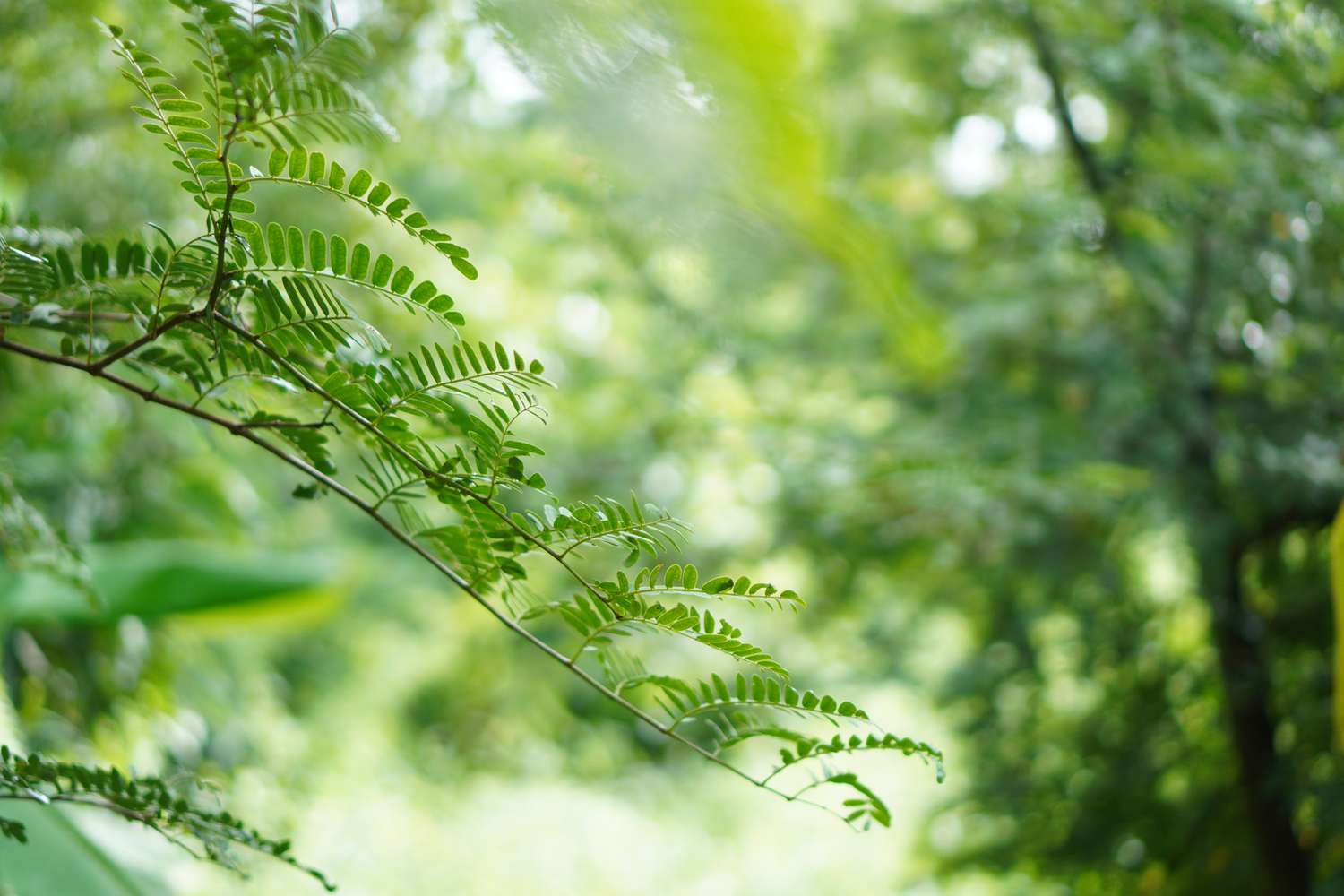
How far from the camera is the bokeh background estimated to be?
4.06ft

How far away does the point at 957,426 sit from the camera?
1842mm

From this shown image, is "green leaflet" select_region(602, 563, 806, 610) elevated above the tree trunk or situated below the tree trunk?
below

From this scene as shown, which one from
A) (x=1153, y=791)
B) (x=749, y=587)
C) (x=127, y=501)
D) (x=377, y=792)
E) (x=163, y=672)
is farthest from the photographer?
(x=377, y=792)

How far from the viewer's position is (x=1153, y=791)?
1.80m

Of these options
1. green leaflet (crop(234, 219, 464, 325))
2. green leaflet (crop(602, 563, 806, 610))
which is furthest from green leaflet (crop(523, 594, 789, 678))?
green leaflet (crop(234, 219, 464, 325))

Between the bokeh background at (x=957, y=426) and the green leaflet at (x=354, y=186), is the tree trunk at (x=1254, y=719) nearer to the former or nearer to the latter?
the bokeh background at (x=957, y=426)

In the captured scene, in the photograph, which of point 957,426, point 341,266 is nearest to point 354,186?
point 341,266

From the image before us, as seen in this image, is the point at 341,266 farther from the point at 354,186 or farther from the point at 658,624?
the point at 658,624

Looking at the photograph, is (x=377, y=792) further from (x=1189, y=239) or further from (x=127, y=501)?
(x=1189, y=239)

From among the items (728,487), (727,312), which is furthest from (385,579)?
(727,312)

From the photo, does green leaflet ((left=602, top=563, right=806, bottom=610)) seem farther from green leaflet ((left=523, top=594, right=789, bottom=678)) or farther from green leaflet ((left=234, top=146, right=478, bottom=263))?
green leaflet ((left=234, top=146, right=478, bottom=263))

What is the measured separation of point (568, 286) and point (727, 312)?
1.96 feet

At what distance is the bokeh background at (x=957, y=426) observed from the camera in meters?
1.24

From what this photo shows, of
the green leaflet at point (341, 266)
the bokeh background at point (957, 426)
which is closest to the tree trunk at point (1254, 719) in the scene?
the bokeh background at point (957, 426)
